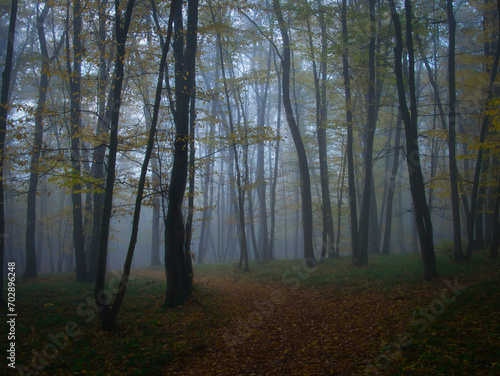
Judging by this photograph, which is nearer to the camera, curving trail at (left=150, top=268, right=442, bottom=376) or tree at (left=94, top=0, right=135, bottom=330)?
curving trail at (left=150, top=268, right=442, bottom=376)

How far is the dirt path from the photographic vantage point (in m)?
5.15

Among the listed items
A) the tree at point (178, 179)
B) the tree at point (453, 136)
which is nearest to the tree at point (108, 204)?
the tree at point (178, 179)

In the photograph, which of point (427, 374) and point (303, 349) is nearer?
point (427, 374)

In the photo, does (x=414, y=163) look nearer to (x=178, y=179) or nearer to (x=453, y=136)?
(x=453, y=136)

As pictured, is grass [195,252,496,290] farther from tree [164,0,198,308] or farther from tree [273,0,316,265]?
tree [164,0,198,308]

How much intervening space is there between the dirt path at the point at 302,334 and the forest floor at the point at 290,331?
2 cm

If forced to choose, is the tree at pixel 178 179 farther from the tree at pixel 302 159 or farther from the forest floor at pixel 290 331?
Result: the tree at pixel 302 159

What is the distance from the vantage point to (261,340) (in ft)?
21.1

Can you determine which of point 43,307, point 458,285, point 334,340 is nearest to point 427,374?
point 334,340

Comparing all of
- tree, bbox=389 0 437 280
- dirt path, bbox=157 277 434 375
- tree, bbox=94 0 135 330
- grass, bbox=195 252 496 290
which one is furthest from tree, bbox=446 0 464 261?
tree, bbox=94 0 135 330

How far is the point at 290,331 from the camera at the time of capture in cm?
679

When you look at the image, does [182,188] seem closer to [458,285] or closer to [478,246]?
[458,285]

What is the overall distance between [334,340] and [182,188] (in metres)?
5.19

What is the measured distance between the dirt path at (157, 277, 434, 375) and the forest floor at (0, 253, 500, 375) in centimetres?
2
